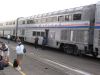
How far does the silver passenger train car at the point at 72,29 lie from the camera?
22.4 metres

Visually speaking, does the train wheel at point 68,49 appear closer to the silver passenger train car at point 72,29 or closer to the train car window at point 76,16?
the silver passenger train car at point 72,29

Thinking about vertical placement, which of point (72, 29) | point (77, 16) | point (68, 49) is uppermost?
point (77, 16)

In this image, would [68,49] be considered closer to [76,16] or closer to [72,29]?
[72,29]

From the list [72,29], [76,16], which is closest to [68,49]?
[72,29]

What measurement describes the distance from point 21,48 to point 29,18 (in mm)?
24824

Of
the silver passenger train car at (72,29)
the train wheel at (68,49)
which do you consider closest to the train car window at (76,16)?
the silver passenger train car at (72,29)

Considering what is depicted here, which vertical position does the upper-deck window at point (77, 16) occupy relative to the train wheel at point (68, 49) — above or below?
above

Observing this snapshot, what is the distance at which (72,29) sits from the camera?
995 inches

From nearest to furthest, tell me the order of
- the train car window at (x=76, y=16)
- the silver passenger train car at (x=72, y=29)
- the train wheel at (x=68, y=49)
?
the silver passenger train car at (x=72, y=29), the train car window at (x=76, y=16), the train wheel at (x=68, y=49)

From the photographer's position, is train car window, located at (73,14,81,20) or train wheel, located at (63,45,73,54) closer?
train car window, located at (73,14,81,20)

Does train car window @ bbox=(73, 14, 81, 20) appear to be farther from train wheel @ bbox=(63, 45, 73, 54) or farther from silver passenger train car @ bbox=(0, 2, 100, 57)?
train wheel @ bbox=(63, 45, 73, 54)

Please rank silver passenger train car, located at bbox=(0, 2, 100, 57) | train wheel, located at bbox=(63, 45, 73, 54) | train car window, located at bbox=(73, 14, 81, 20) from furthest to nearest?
train wheel, located at bbox=(63, 45, 73, 54)
train car window, located at bbox=(73, 14, 81, 20)
silver passenger train car, located at bbox=(0, 2, 100, 57)

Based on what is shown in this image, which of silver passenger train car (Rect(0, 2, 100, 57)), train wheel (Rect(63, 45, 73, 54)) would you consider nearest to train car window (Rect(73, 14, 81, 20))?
silver passenger train car (Rect(0, 2, 100, 57))

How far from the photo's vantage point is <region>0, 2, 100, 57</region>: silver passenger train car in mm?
22397
